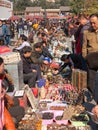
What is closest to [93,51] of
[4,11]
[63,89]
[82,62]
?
[63,89]

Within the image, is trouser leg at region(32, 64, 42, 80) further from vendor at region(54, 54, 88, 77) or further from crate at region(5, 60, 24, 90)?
crate at region(5, 60, 24, 90)

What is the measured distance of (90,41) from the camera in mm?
7008

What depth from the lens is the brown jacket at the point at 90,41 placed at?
6915 mm

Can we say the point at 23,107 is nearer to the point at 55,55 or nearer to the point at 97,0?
the point at 55,55

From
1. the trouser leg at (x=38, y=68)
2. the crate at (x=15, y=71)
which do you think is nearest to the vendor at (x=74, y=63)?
the trouser leg at (x=38, y=68)

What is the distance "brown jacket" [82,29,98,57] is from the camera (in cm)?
692

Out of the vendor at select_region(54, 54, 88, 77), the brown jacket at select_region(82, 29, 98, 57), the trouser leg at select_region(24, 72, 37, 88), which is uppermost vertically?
the brown jacket at select_region(82, 29, 98, 57)

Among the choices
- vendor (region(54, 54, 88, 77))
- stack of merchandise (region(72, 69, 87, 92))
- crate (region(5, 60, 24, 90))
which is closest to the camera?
crate (region(5, 60, 24, 90))

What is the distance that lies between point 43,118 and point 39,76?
9.25 ft

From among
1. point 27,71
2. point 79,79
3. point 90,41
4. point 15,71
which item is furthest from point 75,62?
point 15,71

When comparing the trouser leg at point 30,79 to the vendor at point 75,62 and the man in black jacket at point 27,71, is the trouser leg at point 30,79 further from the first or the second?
the vendor at point 75,62

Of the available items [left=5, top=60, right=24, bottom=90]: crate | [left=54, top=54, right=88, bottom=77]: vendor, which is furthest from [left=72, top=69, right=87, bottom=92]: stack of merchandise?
[left=5, top=60, right=24, bottom=90]: crate

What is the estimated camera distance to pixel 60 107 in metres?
6.41

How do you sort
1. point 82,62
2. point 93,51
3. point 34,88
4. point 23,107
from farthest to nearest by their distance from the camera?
point 82,62
point 34,88
point 93,51
point 23,107
